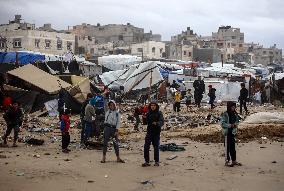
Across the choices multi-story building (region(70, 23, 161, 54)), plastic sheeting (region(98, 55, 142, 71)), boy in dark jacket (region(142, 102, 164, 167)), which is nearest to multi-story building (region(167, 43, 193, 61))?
multi-story building (region(70, 23, 161, 54))

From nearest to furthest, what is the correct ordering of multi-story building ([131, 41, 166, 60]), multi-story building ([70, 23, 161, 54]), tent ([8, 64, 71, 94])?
1. tent ([8, 64, 71, 94])
2. multi-story building ([131, 41, 166, 60])
3. multi-story building ([70, 23, 161, 54])

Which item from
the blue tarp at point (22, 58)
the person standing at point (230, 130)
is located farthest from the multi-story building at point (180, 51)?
the person standing at point (230, 130)

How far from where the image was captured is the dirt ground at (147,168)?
7.52 m

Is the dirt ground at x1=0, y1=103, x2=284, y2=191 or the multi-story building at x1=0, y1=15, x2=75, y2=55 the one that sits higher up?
the multi-story building at x1=0, y1=15, x2=75, y2=55

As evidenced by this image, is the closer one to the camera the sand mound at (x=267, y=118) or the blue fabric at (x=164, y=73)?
the sand mound at (x=267, y=118)

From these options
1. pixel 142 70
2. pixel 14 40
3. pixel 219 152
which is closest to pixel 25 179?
pixel 219 152

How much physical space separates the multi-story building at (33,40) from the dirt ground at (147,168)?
139ft

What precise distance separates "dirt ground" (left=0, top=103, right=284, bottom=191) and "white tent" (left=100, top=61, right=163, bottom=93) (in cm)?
1455

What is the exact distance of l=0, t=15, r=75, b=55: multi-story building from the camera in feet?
175

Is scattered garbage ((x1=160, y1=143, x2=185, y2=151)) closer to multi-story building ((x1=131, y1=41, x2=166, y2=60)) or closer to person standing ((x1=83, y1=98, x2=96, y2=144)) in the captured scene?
person standing ((x1=83, y1=98, x2=96, y2=144))

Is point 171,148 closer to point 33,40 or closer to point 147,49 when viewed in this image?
point 33,40

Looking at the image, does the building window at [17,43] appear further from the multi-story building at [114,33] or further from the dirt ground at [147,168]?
the dirt ground at [147,168]

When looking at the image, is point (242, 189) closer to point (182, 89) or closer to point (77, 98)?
point (77, 98)

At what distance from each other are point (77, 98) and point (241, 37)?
3183 inches
